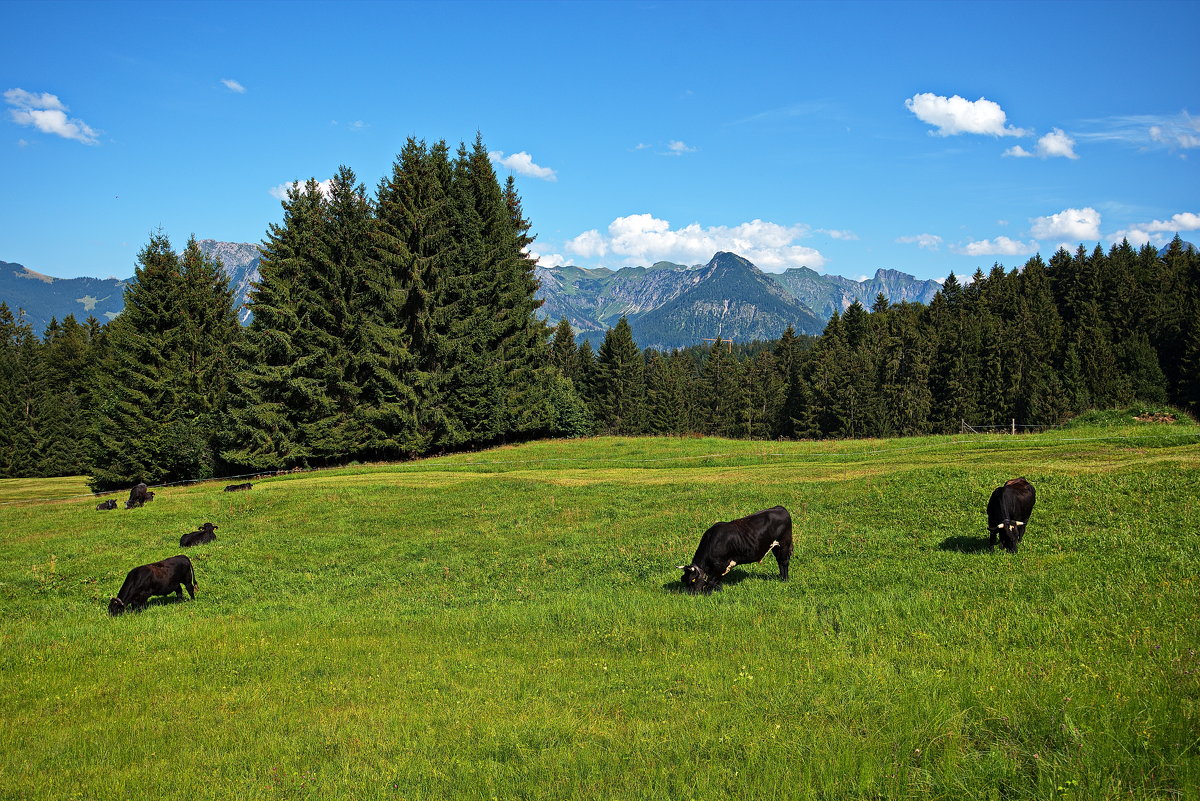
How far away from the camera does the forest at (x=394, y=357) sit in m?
52.4

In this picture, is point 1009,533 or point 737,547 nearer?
point 737,547

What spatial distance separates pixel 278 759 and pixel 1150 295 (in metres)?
112

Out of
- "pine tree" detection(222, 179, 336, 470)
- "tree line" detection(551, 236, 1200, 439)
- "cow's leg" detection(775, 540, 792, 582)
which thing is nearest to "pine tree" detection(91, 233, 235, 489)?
"pine tree" detection(222, 179, 336, 470)

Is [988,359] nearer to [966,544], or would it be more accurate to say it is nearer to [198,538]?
[966,544]

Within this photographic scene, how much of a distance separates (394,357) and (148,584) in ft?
119

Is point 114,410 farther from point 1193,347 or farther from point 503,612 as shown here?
point 1193,347

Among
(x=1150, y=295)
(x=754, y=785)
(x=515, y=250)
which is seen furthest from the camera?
→ (x=1150, y=295)

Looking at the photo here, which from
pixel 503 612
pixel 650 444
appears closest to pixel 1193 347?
pixel 650 444

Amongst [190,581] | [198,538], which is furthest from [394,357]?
[190,581]

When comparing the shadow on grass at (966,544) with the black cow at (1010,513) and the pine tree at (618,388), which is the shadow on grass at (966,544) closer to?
the black cow at (1010,513)

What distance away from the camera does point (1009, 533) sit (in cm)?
1566

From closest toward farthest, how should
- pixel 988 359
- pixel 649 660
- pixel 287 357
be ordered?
pixel 649 660 < pixel 287 357 < pixel 988 359

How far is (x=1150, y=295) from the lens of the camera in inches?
3438

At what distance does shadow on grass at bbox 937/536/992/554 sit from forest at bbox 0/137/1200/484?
42.6m
